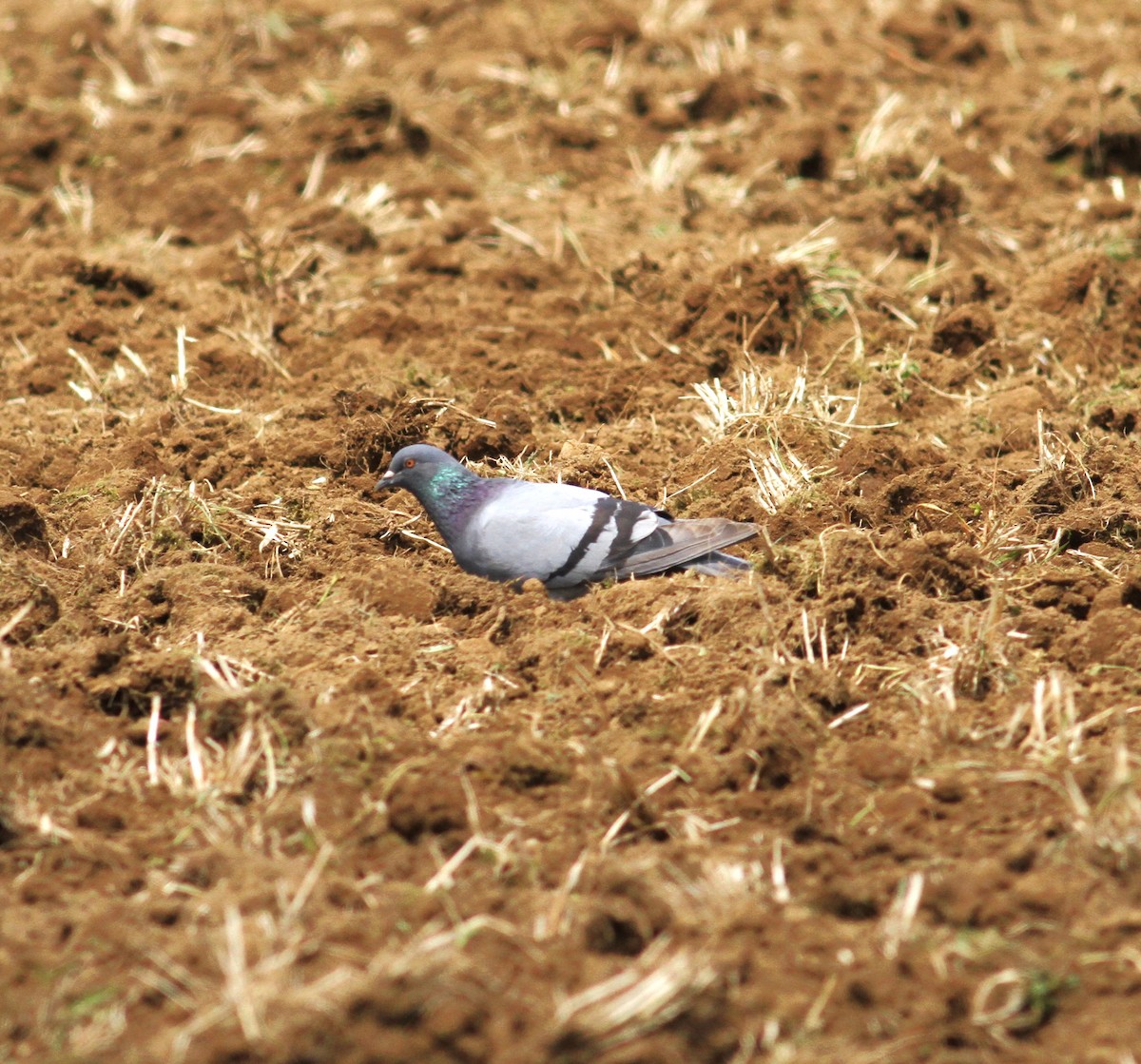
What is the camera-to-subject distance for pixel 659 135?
8.41 meters

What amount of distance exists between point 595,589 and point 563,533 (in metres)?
0.22

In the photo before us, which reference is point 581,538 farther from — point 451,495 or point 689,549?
point 451,495

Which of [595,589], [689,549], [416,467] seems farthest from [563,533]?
[416,467]

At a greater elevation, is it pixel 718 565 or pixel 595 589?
pixel 718 565

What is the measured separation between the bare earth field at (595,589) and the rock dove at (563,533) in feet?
0.49

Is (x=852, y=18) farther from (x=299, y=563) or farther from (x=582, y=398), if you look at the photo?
(x=299, y=563)

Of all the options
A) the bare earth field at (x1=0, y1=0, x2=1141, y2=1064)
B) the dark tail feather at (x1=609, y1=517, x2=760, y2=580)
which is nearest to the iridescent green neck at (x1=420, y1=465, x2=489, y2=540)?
the bare earth field at (x1=0, y1=0, x2=1141, y2=1064)

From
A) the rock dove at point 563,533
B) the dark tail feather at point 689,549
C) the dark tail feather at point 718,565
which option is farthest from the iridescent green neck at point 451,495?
the dark tail feather at point 718,565

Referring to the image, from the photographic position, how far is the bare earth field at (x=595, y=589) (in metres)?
2.97

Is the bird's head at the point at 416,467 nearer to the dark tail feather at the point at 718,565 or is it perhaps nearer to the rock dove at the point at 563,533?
the rock dove at the point at 563,533

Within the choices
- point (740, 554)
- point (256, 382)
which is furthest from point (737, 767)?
point (256, 382)

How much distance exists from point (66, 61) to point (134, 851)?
24.8 ft

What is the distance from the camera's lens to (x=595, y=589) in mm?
4699

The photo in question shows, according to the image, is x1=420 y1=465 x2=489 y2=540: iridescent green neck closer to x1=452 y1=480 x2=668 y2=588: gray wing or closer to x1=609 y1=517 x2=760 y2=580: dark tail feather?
x1=452 y1=480 x2=668 y2=588: gray wing
